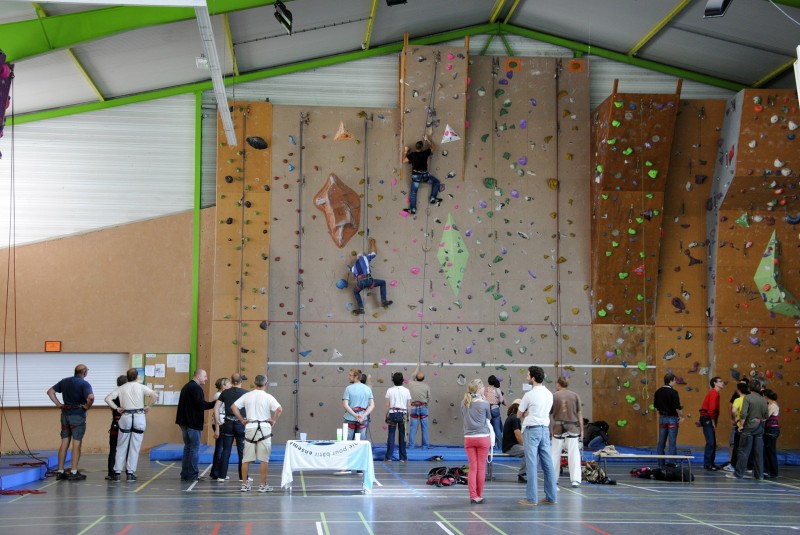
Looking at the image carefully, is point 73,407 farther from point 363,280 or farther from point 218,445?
point 363,280

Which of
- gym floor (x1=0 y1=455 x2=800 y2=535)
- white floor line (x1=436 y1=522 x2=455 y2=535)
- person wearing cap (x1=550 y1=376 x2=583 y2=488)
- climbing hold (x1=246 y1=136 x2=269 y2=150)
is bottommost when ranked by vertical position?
gym floor (x1=0 y1=455 x2=800 y2=535)

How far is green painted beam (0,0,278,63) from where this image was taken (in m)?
11.8

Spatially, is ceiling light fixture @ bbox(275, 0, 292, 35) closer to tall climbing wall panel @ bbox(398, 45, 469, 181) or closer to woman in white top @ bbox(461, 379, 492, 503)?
tall climbing wall panel @ bbox(398, 45, 469, 181)

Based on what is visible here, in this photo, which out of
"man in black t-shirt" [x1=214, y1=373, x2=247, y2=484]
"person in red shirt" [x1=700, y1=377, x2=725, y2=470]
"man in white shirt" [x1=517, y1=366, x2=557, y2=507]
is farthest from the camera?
"person in red shirt" [x1=700, y1=377, x2=725, y2=470]

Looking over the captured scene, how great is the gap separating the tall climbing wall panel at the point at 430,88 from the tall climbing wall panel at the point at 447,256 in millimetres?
540

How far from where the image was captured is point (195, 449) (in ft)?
39.5

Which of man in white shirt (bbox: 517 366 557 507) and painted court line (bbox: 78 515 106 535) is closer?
painted court line (bbox: 78 515 106 535)

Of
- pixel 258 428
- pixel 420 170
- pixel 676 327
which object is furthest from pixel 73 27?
pixel 676 327

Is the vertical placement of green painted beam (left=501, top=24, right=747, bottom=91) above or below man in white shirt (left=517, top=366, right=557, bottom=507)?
above

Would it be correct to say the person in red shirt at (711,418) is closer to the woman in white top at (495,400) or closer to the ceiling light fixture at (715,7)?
the woman in white top at (495,400)

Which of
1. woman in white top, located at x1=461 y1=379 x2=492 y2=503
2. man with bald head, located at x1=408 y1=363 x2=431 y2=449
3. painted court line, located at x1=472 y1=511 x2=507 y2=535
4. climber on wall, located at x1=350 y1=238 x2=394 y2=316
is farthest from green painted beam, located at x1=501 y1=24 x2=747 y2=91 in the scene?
painted court line, located at x1=472 y1=511 x2=507 y2=535

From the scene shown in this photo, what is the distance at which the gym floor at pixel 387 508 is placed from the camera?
8.17 metres

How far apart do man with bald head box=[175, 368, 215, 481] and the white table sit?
176cm

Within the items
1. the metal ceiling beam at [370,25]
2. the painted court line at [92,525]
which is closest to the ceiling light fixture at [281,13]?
the metal ceiling beam at [370,25]
